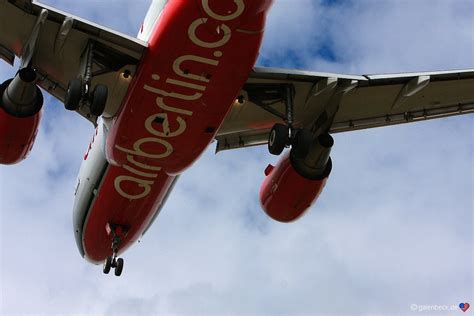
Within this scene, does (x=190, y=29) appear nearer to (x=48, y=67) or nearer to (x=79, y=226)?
(x=48, y=67)

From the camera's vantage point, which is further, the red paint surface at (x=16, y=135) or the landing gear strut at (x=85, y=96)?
the red paint surface at (x=16, y=135)

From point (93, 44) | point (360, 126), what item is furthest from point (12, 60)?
point (360, 126)

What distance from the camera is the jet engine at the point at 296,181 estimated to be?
31.8 metres

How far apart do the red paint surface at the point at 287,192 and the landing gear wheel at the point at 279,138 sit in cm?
394

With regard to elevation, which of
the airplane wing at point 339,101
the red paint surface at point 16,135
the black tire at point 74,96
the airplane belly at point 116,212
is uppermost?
the airplane wing at point 339,101

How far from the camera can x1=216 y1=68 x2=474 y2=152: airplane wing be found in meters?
29.6

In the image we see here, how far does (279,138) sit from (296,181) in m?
4.39

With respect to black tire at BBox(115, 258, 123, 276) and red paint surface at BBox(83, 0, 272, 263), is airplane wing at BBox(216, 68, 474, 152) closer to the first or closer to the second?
red paint surface at BBox(83, 0, 272, 263)

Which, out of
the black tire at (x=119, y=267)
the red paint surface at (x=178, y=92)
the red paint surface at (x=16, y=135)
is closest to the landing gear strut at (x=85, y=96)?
the red paint surface at (x=178, y=92)

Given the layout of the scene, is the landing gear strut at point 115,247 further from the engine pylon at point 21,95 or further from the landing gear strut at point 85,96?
the landing gear strut at point 85,96

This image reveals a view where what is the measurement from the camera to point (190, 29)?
982 inches

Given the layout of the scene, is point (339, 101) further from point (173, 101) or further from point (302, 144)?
point (173, 101)

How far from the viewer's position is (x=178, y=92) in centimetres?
2659

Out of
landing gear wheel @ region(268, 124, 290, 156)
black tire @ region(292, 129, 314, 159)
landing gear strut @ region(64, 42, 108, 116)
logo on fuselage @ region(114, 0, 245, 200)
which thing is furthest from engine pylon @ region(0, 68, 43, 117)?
black tire @ region(292, 129, 314, 159)
